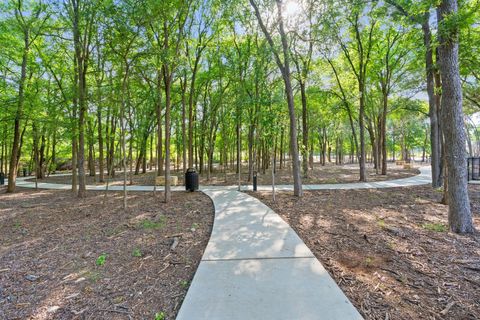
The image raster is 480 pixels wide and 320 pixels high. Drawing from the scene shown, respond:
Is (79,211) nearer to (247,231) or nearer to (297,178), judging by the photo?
(247,231)

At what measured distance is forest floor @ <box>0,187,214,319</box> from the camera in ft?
8.27

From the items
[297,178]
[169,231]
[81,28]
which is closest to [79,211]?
[169,231]

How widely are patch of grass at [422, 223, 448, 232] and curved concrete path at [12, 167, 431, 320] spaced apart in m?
2.86

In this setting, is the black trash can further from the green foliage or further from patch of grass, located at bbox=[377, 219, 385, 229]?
the green foliage

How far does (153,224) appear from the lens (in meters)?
5.32

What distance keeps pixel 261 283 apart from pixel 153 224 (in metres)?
3.45

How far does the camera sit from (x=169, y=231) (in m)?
4.85

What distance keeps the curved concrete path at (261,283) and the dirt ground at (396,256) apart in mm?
287

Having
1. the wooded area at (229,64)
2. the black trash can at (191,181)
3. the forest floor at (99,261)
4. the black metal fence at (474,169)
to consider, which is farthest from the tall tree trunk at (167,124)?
the black metal fence at (474,169)

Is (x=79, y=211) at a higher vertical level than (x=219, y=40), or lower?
lower

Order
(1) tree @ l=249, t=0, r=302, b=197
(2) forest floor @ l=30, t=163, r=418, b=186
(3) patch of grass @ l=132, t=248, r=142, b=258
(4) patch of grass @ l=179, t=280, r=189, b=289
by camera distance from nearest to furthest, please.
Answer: (4) patch of grass @ l=179, t=280, r=189, b=289 < (3) patch of grass @ l=132, t=248, r=142, b=258 < (1) tree @ l=249, t=0, r=302, b=197 < (2) forest floor @ l=30, t=163, r=418, b=186

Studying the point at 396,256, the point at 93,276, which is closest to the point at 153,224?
the point at 93,276

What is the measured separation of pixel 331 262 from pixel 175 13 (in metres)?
8.88

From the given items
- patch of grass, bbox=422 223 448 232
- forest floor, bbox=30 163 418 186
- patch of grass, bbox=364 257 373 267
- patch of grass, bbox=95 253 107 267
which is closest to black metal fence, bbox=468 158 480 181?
forest floor, bbox=30 163 418 186
